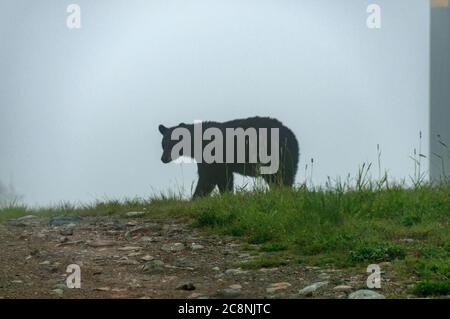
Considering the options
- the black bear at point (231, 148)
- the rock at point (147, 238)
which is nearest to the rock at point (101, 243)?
the rock at point (147, 238)

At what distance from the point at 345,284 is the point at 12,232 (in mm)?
4636

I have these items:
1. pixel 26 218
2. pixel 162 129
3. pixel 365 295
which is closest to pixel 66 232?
pixel 26 218

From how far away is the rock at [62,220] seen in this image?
9.26 metres

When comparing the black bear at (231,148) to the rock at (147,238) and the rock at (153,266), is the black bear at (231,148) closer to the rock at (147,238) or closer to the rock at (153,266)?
the rock at (147,238)

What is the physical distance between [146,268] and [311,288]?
1695 mm

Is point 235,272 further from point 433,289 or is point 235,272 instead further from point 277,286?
point 433,289

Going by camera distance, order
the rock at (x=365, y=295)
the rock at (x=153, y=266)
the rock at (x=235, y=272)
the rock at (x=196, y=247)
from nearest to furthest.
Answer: the rock at (x=365, y=295) → the rock at (x=235, y=272) → the rock at (x=153, y=266) → the rock at (x=196, y=247)

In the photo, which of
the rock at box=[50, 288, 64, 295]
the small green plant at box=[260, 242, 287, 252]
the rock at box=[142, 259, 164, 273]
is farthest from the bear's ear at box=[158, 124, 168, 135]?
the rock at box=[50, 288, 64, 295]

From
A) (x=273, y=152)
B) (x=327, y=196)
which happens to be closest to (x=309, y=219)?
(x=327, y=196)

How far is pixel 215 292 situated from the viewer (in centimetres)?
557

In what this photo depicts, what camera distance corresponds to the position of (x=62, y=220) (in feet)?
30.9

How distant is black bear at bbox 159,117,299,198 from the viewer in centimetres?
1270

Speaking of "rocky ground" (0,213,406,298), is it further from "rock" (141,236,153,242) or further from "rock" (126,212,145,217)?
"rock" (126,212,145,217)
